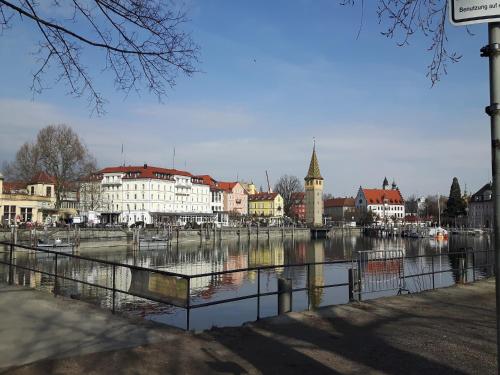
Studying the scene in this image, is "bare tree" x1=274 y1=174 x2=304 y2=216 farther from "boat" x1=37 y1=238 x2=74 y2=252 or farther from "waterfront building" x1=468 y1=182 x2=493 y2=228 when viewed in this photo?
"boat" x1=37 y1=238 x2=74 y2=252

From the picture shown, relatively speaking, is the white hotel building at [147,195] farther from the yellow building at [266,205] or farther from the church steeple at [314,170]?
the yellow building at [266,205]

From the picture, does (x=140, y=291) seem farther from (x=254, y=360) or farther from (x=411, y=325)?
(x=411, y=325)

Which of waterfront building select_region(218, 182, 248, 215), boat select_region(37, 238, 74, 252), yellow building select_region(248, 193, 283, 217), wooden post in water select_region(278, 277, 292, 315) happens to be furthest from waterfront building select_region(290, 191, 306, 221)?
wooden post in water select_region(278, 277, 292, 315)

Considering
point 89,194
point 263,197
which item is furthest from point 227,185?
point 89,194

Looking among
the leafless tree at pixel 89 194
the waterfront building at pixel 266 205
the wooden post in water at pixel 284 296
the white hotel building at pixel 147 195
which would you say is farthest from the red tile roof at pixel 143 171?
the wooden post in water at pixel 284 296

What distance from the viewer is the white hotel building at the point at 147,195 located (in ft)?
387

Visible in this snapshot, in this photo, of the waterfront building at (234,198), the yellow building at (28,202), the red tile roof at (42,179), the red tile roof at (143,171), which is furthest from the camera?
the waterfront building at (234,198)

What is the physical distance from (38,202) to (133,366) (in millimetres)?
78581

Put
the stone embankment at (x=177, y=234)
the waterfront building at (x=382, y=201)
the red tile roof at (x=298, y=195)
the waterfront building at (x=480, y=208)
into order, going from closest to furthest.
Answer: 1. the stone embankment at (x=177, y=234)
2. the waterfront building at (x=480, y=208)
3. the red tile roof at (x=298, y=195)
4. the waterfront building at (x=382, y=201)

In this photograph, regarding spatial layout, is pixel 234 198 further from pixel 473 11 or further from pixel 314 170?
pixel 473 11

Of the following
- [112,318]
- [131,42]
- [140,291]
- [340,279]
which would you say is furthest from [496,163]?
[340,279]

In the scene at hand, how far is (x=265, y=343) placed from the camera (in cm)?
784

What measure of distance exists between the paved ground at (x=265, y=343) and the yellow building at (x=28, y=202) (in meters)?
63.3

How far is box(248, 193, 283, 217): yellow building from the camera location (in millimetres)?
172250
